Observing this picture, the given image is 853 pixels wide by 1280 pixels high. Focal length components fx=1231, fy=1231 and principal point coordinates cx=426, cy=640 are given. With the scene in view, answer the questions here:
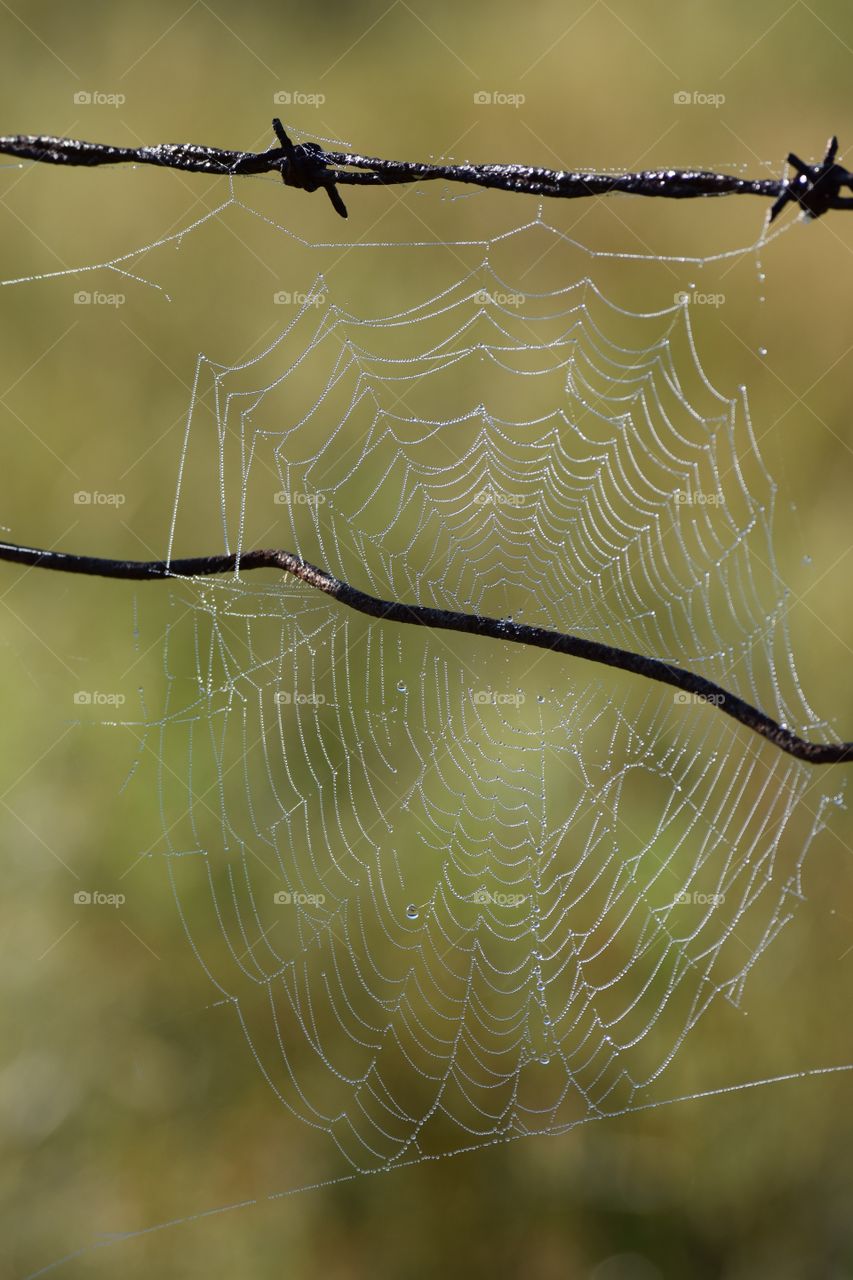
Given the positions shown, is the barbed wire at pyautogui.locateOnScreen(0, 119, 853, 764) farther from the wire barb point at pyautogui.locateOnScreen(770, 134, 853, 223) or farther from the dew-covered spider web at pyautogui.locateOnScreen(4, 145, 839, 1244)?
the dew-covered spider web at pyautogui.locateOnScreen(4, 145, 839, 1244)

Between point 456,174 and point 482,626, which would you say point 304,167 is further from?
point 482,626

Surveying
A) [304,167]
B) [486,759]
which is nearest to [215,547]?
[486,759]

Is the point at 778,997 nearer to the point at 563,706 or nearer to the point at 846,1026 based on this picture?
the point at 846,1026

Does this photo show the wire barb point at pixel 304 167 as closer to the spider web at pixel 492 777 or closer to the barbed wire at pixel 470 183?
the barbed wire at pixel 470 183

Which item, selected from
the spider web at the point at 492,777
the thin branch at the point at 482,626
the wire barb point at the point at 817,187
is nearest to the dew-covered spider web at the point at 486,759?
the spider web at the point at 492,777

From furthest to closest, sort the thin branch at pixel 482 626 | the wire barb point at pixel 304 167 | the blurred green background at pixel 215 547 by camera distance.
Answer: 1. the blurred green background at pixel 215 547
2. the wire barb point at pixel 304 167
3. the thin branch at pixel 482 626

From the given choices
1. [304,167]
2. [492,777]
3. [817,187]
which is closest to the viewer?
[817,187]
